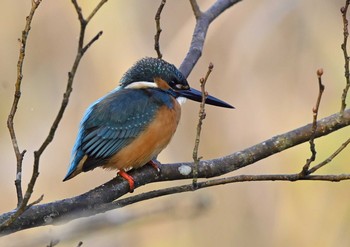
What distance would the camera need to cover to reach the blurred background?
436cm

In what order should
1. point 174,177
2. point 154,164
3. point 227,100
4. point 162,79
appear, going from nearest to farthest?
point 174,177 < point 154,164 < point 162,79 < point 227,100

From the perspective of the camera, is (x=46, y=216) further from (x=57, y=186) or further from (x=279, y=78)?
(x=279, y=78)

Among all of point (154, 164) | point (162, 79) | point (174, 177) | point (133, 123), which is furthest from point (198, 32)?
point (174, 177)

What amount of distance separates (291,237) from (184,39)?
1382mm

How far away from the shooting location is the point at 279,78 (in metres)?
4.59

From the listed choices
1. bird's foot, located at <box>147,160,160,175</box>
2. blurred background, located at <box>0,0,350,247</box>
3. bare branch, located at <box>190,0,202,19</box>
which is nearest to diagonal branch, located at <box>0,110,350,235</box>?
bird's foot, located at <box>147,160,160,175</box>

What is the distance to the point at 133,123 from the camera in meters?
2.83

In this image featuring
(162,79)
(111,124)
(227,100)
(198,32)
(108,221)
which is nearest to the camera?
(108,221)

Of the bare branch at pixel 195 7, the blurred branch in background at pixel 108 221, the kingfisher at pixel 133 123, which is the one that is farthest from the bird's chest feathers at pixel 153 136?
the bare branch at pixel 195 7

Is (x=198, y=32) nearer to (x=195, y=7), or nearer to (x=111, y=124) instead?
(x=195, y=7)

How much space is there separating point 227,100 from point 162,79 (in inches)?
64.4

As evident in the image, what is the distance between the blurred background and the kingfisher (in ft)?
4.26

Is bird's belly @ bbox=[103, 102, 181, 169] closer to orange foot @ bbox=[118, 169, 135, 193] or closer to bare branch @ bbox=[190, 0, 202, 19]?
orange foot @ bbox=[118, 169, 135, 193]

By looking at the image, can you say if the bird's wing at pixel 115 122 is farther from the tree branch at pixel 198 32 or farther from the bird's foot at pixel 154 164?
→ the tree branch at pixel 198 32
